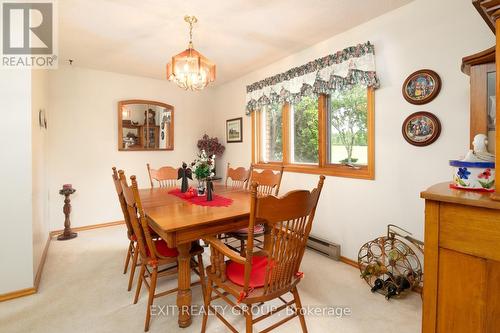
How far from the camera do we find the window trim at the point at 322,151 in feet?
8.32

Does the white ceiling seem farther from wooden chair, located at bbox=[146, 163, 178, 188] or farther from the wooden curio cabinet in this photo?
the wooden curio cabinet

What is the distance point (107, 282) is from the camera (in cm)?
235

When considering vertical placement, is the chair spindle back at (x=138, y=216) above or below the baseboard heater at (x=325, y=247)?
above

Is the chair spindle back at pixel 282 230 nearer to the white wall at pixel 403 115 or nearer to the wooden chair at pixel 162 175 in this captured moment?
the white wall at pixel 403 115

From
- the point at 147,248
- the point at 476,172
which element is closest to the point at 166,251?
the point at 147,248

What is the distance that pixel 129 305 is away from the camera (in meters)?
2.00

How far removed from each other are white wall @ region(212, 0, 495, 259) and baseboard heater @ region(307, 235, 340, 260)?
10 cm

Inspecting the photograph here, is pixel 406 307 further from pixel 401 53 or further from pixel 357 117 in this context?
pixel 401 53

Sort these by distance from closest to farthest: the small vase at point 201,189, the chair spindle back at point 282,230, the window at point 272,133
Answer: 1. the chair spindle back at point 282,230
2. the small vase at point 201,189
3. the window at point 272,133

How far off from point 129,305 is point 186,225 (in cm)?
102

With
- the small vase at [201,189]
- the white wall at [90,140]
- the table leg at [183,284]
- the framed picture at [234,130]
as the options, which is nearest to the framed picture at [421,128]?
the small vase at [201,189]

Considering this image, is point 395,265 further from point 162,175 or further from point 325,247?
point 162,175

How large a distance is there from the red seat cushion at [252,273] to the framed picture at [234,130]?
2.99 metres

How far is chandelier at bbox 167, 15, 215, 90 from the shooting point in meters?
2.26
